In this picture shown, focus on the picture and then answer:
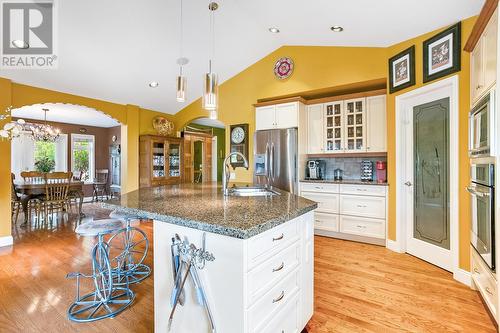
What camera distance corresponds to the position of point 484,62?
211cm

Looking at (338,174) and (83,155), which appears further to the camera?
(83,155)

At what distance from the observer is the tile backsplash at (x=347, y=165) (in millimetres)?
4367

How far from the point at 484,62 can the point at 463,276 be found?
1977 mm

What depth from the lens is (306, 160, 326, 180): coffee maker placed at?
453 centimetres

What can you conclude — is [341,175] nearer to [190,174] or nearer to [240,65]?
[240,65]

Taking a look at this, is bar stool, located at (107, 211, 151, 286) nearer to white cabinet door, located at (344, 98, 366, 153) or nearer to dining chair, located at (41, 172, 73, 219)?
dining chair, located at (41, 172, 73, 219)

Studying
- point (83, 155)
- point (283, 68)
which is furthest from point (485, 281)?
point (83, 155)

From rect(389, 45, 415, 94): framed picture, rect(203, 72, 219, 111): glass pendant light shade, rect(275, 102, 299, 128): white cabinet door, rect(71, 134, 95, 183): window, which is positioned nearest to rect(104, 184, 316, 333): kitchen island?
rect(203, 72, 219, 111): glass pendant light shade

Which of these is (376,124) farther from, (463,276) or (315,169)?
(463,276)

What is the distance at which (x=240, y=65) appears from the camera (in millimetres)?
4891

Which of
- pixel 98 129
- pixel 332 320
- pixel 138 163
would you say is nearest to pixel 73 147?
pixel 98 129

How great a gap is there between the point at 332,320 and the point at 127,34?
4005 millimetres

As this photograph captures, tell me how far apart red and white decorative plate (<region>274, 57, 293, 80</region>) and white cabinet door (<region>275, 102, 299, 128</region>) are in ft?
1.78

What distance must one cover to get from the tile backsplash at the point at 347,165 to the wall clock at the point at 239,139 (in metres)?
1.47
